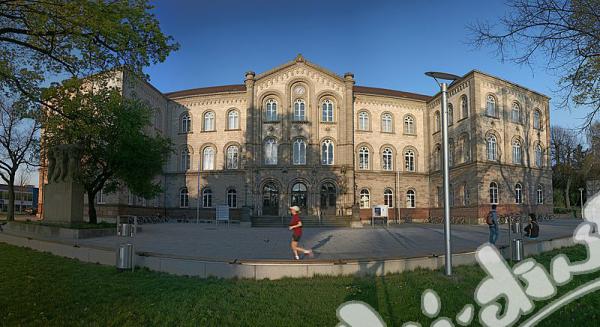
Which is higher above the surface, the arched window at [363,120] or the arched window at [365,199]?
the arched window at [363,120]

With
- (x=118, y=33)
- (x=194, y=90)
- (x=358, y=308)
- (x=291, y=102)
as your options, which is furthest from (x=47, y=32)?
(x=194, y=90)

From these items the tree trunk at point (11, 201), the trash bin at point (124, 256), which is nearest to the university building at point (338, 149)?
the tree trunk at point (11, 201)

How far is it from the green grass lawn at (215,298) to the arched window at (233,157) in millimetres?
33151

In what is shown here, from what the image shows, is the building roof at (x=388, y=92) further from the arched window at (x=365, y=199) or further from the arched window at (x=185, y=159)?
the arched window at (x=185, y=159)

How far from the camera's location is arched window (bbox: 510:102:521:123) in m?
40.2

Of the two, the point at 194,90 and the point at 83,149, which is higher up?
the point at 194,90

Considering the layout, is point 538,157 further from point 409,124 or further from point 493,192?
point 409,124

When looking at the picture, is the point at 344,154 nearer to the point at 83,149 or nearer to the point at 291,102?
the point at 291,102

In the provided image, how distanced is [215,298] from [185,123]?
40.7 metres

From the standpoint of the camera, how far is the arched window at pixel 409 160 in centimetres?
4506

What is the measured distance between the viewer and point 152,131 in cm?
4284

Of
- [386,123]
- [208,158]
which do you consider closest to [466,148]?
[386,123]

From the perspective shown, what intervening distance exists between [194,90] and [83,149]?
28.2 metres

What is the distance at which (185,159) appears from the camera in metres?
45.5
